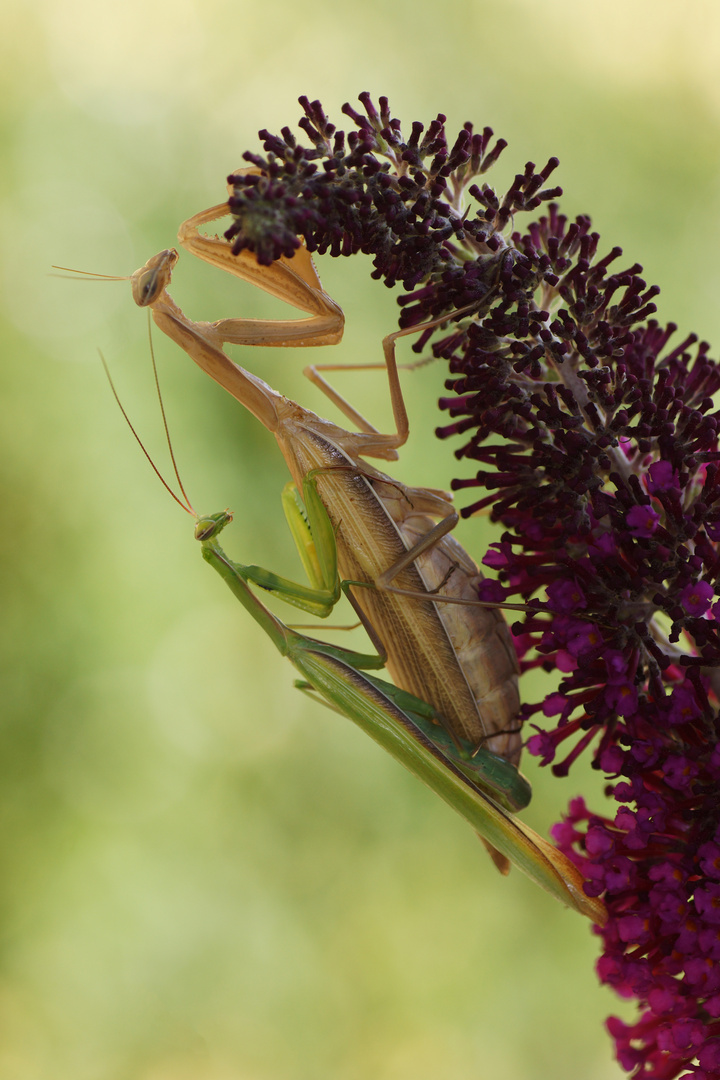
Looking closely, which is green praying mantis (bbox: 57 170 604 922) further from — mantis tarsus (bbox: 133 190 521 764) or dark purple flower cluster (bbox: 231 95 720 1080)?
dark purple flower cluster (bbox: 231 95 720 1080)

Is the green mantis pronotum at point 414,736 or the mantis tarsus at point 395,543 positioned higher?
the mantis tarsus at point 395,543

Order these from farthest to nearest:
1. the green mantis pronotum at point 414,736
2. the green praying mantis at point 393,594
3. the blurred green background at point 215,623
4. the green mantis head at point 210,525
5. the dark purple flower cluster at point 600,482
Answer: the blurred green background at point 215,623, the green mantis head at point 210,525, the green praying mantis at point 393,594, the green mantis pronotum at point 414,736, the dark purple flower cluster at point 600,482

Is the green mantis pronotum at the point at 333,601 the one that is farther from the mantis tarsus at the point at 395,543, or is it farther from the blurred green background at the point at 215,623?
the blurred green background at the point at 215,623

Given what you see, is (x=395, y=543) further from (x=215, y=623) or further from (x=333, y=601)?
(x=215, y=623)

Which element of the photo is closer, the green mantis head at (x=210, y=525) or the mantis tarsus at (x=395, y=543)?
the mantis tarsus at (x=395, y=543)

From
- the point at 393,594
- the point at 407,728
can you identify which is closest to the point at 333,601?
the point at 393,594

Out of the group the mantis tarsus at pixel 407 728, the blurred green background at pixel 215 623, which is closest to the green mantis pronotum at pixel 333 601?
the mantis tarsus at pixel 407 728
